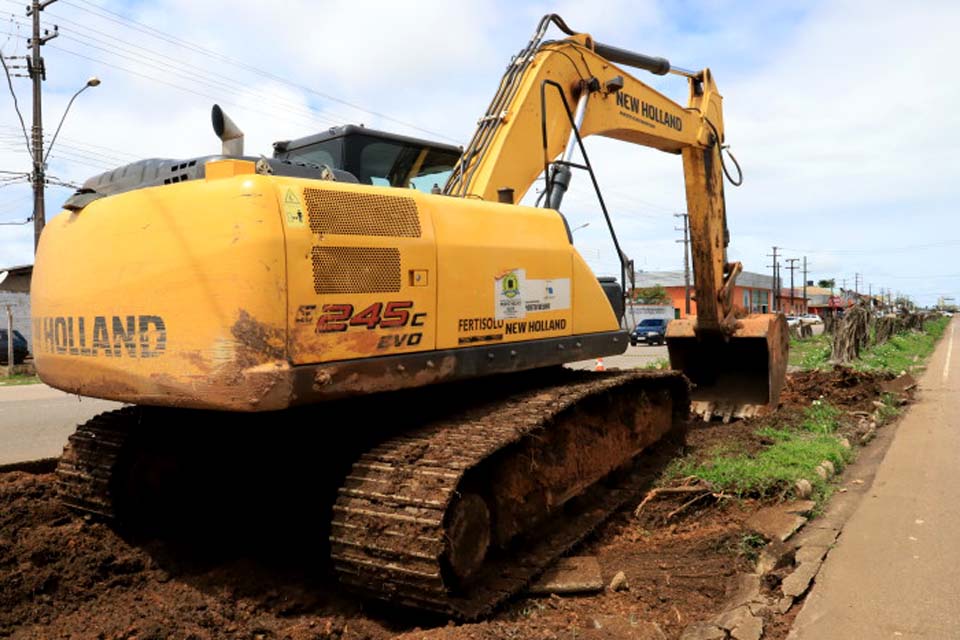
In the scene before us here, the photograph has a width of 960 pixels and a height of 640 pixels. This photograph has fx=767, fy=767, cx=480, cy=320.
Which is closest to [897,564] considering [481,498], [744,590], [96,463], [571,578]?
[744,590]

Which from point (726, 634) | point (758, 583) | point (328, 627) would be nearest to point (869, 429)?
point (758, 583)

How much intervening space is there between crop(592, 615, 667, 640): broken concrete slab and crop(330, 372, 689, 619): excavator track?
465 mm

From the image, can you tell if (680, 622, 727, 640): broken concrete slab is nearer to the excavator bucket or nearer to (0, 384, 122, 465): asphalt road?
(0, 384, 122, 465): asphalt road

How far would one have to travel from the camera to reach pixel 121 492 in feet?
14.8

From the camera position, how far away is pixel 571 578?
402 centimetres

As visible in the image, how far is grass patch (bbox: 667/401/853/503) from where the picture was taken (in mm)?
5543

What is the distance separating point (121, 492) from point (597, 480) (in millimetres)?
3041

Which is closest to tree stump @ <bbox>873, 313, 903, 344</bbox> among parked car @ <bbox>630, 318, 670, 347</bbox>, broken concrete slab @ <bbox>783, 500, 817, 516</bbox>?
parked car @ <bbox>630, 318, 670, 347</bbox>

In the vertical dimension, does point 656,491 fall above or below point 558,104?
below

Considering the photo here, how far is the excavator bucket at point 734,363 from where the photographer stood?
8.44 meters

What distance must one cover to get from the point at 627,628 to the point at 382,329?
1.76 metres

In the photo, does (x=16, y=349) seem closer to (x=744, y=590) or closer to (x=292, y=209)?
(x=292, y=209)

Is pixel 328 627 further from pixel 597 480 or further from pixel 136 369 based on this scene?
pixel 597 480

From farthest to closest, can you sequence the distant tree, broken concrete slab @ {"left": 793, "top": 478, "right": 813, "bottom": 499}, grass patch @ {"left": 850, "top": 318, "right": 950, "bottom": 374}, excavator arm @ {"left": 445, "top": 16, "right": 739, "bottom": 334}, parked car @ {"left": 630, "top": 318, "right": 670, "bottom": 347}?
the distant tree
parked car @ {"left": 630, "top": 318, "right": 670, "bottom": 347}
grass patch @ {"left": 850, "top": 318, "right": 950, "bottom": 374}
broken concrete slab @ {"left": 793, "top": 478, "right": 813, "bottom": 499}
excavator arm @ {"left": 445, "top": 16, "right": 739, "bottom": 334}
